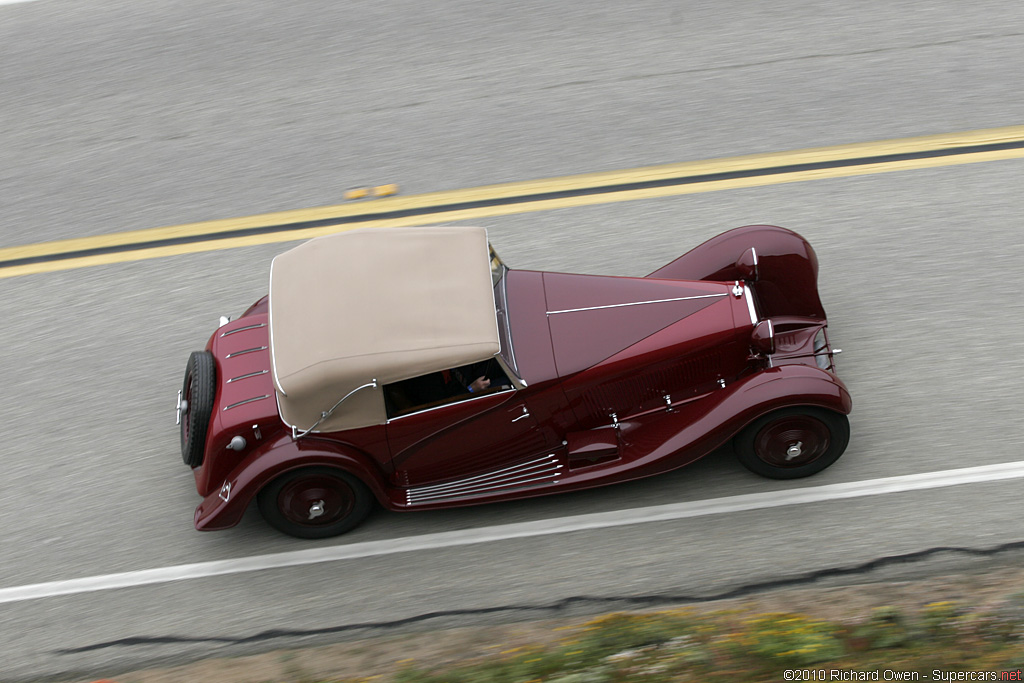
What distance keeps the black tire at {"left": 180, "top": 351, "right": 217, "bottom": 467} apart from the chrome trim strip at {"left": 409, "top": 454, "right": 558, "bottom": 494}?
1468 millimetres

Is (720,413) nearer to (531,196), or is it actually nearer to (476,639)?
(476,639)

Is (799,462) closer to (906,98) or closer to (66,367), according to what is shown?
(906,98)

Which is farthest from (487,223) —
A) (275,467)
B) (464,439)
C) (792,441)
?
(792,441)

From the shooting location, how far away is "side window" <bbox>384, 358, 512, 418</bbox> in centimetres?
547

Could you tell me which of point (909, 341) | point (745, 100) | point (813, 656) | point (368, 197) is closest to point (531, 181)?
point (368, 197)

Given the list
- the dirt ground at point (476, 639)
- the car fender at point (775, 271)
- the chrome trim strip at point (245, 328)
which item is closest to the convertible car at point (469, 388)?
the chrome trim strip at point (245, 328)

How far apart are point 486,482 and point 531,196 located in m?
3.33

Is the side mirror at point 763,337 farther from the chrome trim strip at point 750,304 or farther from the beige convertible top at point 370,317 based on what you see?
the beige convertible top at point 370,317

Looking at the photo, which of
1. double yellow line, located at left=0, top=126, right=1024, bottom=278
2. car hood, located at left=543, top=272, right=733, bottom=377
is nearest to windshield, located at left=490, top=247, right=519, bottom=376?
car hood, located at left=543, top=272, right=733, bottom=377

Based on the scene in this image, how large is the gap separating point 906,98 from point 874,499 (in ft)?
15.2

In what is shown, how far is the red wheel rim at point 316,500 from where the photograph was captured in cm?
573

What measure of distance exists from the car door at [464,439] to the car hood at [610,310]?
448mm

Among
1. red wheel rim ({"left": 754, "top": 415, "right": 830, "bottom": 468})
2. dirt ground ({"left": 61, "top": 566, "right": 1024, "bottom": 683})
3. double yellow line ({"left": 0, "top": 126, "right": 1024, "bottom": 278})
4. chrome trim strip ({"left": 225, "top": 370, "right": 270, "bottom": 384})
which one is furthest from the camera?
double yellow line ({"left": 0, "top": 126, "right": 1024, "bottom": 278})

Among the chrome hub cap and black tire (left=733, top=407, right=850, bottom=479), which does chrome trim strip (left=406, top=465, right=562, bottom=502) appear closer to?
black tire (left=733, top=407, right=850, bottom=479)
